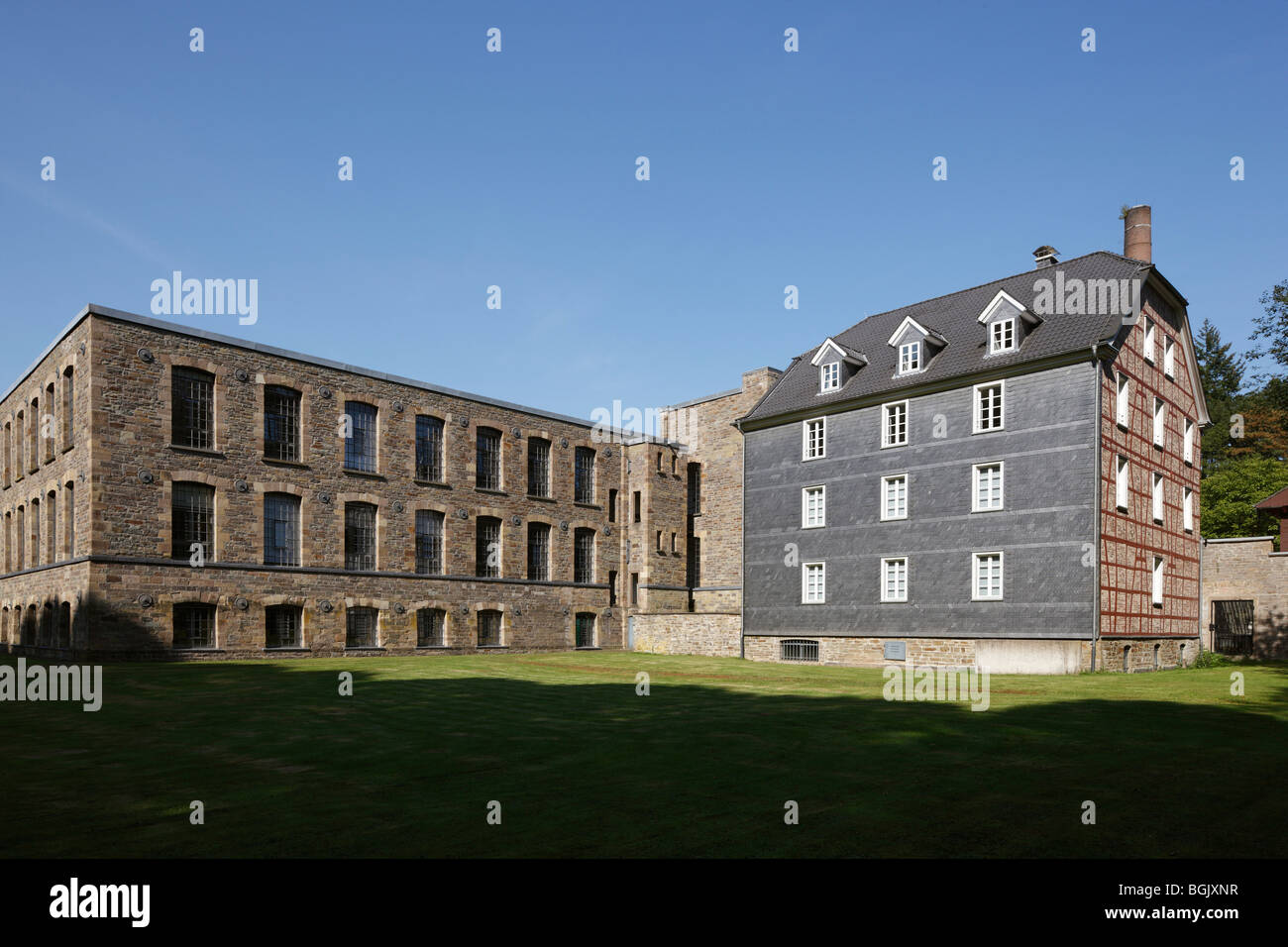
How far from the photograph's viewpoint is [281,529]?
34.4 meters

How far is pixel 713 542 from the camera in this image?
47781 mm

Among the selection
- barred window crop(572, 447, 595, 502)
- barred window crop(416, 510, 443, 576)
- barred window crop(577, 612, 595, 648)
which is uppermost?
barred window crop(572, 447, 595, 502)

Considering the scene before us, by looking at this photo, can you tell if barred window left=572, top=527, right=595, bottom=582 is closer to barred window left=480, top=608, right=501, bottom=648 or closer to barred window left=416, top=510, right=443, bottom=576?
barred window left=480, top=608, right=501, bottom=648

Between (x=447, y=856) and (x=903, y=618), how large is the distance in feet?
86.9

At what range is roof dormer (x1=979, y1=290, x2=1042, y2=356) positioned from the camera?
29.1m

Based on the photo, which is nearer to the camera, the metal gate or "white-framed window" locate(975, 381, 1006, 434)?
"white-framed window" locate(975, 381, 1006, 434)

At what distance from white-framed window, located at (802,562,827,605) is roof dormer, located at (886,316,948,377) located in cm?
797

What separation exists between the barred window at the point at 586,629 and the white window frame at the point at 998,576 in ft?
71.5

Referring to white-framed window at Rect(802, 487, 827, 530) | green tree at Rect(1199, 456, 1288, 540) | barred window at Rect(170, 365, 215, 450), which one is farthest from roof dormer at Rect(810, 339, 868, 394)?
green tree at Rect(1199, 456, 1288, 540)

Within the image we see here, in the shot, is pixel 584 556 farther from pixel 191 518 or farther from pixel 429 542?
pixel 191 518

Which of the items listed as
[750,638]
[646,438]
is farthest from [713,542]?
[750,638]

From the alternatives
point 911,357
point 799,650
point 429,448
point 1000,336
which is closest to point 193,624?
point 429,448

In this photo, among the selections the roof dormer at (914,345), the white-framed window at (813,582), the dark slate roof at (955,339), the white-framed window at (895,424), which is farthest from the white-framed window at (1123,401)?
the white-framed window at (813,582)

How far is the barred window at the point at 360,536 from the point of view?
1439 inches
